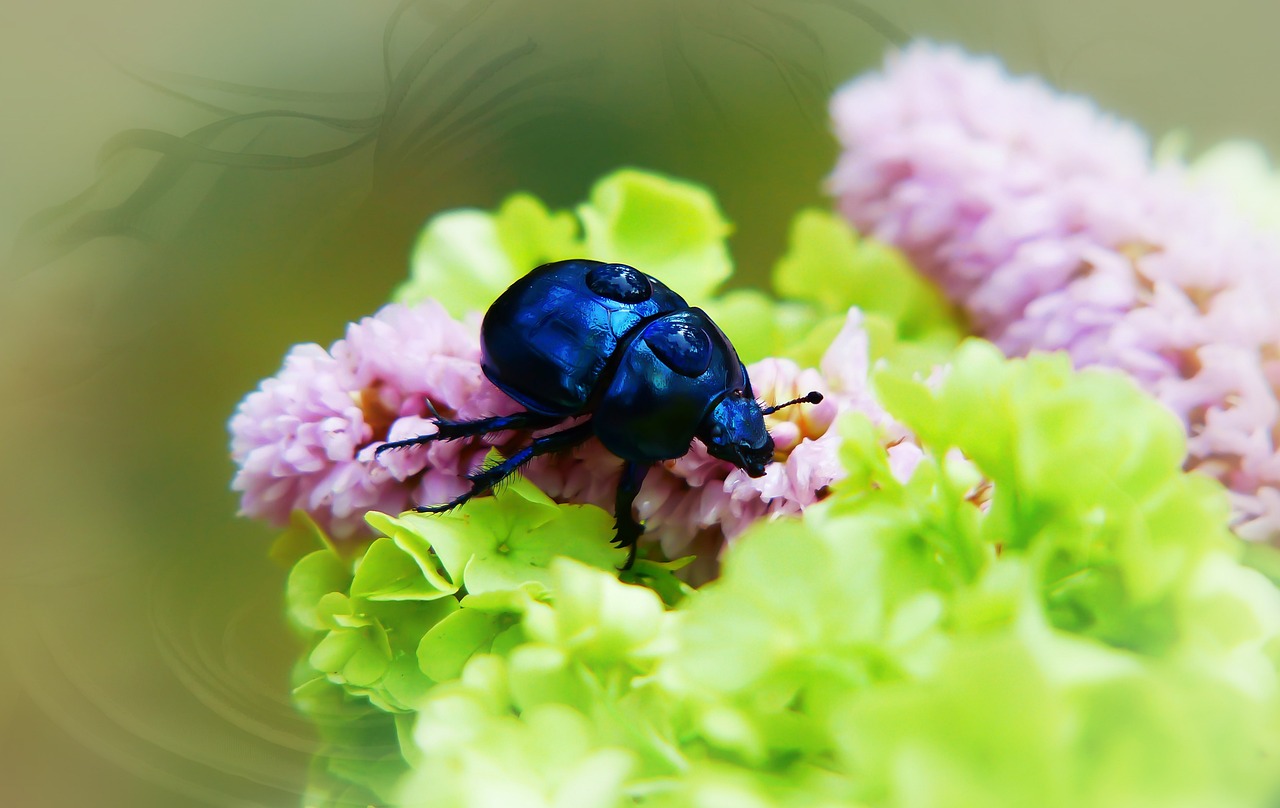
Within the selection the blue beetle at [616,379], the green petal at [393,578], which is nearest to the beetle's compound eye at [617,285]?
the blue beetle at [616,379]

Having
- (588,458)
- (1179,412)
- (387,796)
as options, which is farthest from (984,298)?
(387,796)

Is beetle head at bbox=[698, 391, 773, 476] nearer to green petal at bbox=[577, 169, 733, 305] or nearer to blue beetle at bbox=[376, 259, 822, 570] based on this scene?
blue beetle at bbox=[376, 259, 822, 570]

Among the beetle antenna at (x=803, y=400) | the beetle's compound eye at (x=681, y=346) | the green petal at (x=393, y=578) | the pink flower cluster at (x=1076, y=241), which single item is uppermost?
the pink flower cluster at (x=1076, y=241)

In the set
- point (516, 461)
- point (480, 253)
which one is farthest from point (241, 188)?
point (516, 461)

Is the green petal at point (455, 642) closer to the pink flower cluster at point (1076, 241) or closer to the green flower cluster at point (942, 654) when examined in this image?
the green flower cluster at point (942, 654)

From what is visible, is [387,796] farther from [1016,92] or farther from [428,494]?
[1016,92]

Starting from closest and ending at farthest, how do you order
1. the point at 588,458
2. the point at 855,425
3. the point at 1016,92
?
1. the point at 855,425
2. the point at 588,458
3. the point at 1016,92

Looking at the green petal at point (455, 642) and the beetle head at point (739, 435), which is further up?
the beetle head at point (739, 435)
